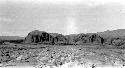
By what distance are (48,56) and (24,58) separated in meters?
1.99

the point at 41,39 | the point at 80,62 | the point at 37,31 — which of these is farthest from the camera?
the point at 37,31

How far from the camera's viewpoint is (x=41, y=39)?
9300 cm

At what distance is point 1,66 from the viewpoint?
51.5ft

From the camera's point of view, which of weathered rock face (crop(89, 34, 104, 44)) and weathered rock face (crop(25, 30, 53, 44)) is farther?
weathered rock face (crop(89, 34, 104, 44))

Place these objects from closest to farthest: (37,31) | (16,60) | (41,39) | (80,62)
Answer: (80,62)
(16,60)
(41,39)
(37,31)

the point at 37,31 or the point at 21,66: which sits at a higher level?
the point at 37,31

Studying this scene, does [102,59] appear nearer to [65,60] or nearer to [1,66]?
[65,60]

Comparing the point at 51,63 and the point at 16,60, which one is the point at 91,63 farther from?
the point at 16,60

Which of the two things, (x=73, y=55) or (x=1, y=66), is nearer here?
(x=1, y=66)

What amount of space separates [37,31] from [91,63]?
280 feet

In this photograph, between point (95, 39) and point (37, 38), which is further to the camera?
point (95, 39)

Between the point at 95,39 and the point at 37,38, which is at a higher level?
the point at 37,38

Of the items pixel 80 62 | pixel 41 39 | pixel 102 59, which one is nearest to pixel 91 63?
pixel 80 62

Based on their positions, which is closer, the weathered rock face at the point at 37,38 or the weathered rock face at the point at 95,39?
the weathered rock face at the point at 37,38
